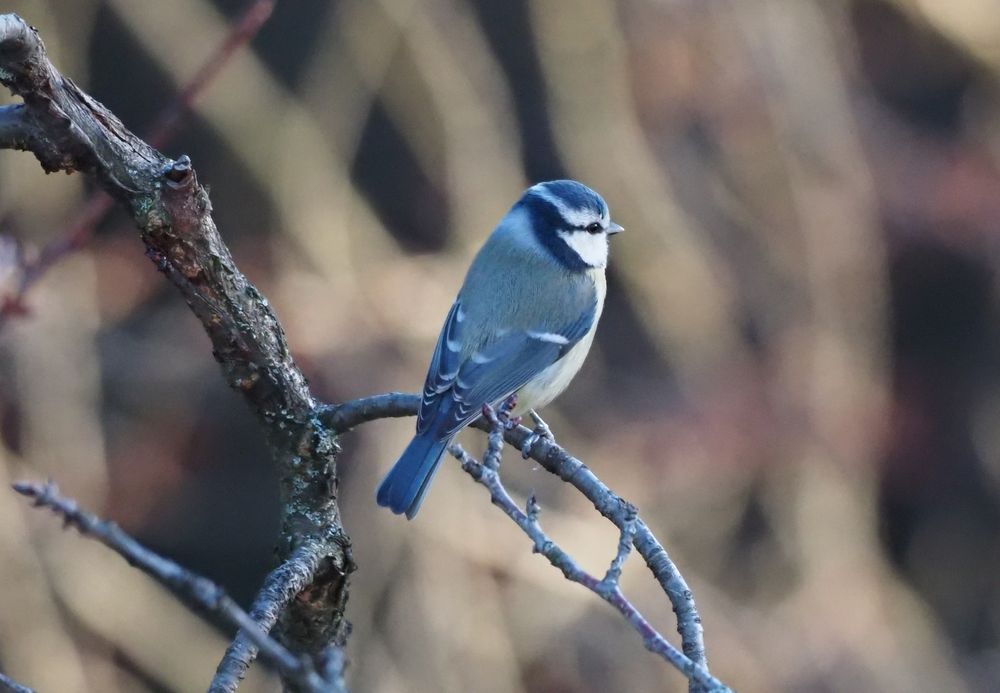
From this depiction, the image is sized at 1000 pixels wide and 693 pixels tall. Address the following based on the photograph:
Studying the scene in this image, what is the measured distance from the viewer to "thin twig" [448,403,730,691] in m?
1.11

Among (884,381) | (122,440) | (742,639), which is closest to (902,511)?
(884,381)

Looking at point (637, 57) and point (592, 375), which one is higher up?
point (637, 57)

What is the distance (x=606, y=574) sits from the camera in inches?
50.5

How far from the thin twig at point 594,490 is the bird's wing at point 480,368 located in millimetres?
256

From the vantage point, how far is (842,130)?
4.87 m

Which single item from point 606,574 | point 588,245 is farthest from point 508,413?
point 606,574

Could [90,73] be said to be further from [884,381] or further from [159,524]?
[884,381]

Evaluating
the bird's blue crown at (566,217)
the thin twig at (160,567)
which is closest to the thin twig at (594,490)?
the thin twig at (160,567)

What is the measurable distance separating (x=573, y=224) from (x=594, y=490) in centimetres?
131

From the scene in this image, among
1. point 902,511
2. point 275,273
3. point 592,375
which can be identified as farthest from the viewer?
point 902,511

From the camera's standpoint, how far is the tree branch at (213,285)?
5.15ft

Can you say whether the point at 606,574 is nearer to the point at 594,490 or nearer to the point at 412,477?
the point at 594,490

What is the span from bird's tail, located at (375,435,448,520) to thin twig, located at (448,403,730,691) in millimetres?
788

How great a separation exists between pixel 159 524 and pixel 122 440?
37 cm
